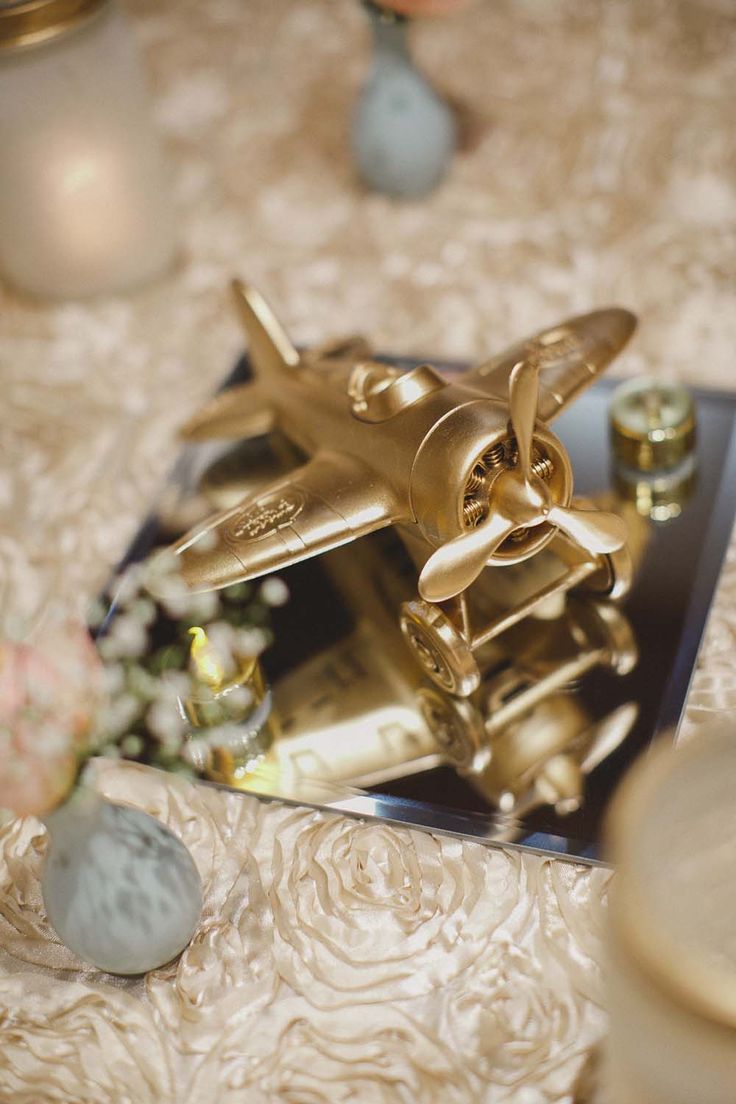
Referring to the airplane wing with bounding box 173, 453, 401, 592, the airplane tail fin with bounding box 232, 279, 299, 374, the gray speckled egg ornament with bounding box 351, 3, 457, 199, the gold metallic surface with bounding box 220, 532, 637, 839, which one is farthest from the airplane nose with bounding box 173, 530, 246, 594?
the gray speckled egg ornament with bounding box 351, 3, 457, 199

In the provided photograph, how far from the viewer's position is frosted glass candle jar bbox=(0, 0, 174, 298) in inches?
35.4

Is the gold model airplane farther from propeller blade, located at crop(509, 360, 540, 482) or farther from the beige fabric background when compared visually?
the beige fabric background

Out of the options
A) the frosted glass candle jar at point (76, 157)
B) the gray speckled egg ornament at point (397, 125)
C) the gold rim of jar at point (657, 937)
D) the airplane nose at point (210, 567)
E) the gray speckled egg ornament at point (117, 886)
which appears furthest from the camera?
the gray speckled egg ornament at point (397, 125)

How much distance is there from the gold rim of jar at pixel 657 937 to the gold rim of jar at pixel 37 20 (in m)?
0.70

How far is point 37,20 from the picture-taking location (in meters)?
0.86

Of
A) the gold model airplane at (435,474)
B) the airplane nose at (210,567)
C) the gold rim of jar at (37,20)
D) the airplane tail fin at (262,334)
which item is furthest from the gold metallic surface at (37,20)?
the airplane nose at (210,567)

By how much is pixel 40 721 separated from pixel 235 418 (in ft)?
1.37

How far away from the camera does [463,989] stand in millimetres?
621

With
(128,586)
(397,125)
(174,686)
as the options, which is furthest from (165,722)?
(397,125)

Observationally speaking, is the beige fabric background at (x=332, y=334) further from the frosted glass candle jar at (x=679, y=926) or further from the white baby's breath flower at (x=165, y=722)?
the frosted glass candle jar at (x=679, y=926)

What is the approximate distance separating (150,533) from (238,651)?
156 mm

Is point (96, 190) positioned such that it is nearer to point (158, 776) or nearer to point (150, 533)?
point (150, 533)

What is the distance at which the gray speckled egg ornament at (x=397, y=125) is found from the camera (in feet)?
3.45

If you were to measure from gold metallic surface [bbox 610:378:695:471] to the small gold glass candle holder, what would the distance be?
0.30m
